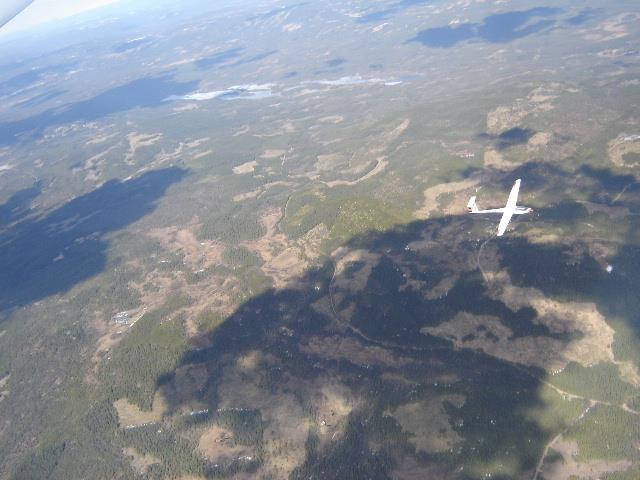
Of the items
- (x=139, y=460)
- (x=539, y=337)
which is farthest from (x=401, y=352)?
(x=139, y=460)

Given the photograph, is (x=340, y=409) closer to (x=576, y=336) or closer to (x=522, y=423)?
(x=522, y=423)

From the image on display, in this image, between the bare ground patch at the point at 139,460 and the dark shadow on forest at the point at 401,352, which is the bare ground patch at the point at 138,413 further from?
the bare ground patch at the point at 139,460

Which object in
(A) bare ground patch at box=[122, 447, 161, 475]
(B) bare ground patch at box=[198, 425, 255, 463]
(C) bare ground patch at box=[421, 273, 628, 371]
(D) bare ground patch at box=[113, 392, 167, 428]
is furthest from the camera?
(D) bare ground patch at box=[113, 392, 167, 428]

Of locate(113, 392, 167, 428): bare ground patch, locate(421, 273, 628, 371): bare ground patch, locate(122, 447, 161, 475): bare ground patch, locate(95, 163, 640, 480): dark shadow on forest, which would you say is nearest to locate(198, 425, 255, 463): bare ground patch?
locate(95, 163, 640, 480): dark shadow on forest

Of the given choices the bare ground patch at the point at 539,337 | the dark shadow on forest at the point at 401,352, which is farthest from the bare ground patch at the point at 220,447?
the bare ground patch at the point at 539,337

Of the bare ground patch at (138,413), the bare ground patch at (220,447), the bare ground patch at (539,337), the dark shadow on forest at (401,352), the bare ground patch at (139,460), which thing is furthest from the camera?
the bare ground patch at (138,413)

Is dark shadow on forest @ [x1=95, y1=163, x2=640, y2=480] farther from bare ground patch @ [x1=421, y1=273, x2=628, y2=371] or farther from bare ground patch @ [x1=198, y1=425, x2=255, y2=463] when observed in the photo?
bare ground patch @ [x1=421, y1=273, x2=628, y2=371]

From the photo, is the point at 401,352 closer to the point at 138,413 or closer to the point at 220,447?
the point at 220,447

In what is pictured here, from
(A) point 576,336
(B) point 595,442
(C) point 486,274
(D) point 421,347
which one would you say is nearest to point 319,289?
(D) point 421,347
